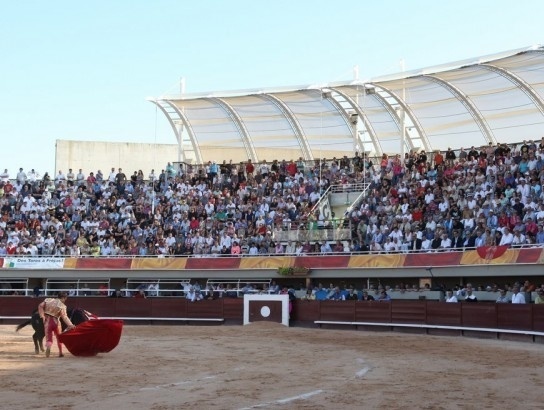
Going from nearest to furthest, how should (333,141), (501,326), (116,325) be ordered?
1. (116,325)
2. (501,326)
3. (333,141)

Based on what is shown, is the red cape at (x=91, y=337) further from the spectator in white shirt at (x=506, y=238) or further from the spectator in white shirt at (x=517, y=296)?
the spectator in white shirt at (x=506, y=238)

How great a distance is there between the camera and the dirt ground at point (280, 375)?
12203 mm

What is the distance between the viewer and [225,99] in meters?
40.2

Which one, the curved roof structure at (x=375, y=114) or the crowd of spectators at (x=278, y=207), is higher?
the curved roof structure at (x=375, y=114)

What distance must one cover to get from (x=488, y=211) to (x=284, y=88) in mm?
13224

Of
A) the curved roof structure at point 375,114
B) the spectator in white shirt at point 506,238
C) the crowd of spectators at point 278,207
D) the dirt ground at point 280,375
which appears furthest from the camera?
the curved roof structure at point 375,114

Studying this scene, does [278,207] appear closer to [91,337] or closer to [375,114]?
[375,114]

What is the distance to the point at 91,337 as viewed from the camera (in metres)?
18.8

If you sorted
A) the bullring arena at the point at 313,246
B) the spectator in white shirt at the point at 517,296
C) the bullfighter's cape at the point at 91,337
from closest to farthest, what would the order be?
the bullring arena at the point at 313,246, the bullfighter's cape at the point at 91,337, the spectator in white shirt at the point at 517,296

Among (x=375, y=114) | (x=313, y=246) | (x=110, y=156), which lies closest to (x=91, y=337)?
(x=313, y=246)

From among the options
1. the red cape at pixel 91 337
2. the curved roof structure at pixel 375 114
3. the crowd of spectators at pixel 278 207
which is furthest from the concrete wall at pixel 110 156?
the red cape at pixel 91 337

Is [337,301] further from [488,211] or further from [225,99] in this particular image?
[225,99]

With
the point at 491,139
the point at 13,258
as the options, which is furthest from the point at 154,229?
the point at 491,139

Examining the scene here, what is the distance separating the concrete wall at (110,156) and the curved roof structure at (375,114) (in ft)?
35.8
